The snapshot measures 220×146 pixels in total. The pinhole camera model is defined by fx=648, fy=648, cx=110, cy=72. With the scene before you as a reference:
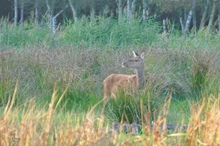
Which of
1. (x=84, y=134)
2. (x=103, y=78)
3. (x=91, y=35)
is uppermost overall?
(x=84, y=134)

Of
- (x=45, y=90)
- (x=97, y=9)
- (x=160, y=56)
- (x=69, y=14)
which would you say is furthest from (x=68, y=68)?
(x=69, y=14)

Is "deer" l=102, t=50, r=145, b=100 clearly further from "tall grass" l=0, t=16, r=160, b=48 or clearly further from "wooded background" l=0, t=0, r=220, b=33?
"wooded background" l=0, t=0, r=220, b=33

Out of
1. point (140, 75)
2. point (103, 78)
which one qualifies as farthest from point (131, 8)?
point (140, 75)

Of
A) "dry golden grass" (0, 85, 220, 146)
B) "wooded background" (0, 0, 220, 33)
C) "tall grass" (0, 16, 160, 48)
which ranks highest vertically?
"dry golden grass" (0, 85, 220, 146)

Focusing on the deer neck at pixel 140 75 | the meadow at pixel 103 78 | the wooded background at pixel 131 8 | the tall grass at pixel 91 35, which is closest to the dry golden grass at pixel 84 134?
the meadow at pixel 103 78

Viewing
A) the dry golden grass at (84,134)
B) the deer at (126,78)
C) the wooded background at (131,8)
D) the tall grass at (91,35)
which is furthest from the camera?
the wooded background at (131,8)

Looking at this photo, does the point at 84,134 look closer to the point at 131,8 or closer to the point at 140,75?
the point at 140,75

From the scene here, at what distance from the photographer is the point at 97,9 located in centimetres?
4981

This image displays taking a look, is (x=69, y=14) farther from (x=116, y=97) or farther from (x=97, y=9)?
(x=116, y=97)

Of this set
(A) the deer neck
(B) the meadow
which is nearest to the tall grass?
(B) the meadow

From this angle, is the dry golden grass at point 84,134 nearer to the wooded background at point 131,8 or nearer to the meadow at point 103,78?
the meadow at point 103,78

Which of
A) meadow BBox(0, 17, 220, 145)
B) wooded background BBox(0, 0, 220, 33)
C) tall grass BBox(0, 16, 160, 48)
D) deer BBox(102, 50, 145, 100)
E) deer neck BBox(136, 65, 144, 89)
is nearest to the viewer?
meadow BBox(0, 17, 220, 145)

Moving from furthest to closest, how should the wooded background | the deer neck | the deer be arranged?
the wooded background < the deer < the deer neck

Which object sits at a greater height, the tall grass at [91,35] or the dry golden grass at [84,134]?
the dry golden grass at [84,134]
